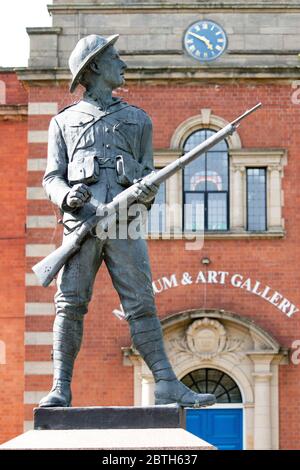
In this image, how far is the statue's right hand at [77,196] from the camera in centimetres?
920

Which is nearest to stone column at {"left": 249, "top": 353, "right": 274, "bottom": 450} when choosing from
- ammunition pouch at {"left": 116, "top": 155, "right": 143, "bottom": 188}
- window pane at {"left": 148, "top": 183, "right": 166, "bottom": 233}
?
window pane at {"left": 148, "top": 183, "right": 166, "bottom": 233}

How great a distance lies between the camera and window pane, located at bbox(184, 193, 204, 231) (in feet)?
78.6

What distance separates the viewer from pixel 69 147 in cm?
966

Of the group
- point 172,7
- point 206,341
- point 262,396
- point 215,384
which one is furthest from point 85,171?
point 172,7

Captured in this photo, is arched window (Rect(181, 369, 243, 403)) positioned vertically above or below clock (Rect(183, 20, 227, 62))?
below

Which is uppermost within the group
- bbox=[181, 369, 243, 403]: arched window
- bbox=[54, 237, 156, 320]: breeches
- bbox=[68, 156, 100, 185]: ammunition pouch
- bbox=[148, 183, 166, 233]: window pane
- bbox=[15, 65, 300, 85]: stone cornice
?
bbox=[15, 65, 300, 85]: stone cornice

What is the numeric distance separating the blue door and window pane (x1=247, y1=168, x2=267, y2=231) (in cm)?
344

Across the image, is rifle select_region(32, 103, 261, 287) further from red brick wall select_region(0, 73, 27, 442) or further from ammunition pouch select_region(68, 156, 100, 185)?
red brick wall select_region(0, 73, 27, 442)

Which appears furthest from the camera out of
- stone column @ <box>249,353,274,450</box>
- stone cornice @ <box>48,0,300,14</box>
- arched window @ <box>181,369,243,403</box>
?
stone cornice @ <box>48,0,300,14</box>

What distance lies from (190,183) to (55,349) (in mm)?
14995

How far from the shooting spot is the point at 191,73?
24.2 metres

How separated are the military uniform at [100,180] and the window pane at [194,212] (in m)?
14.1
